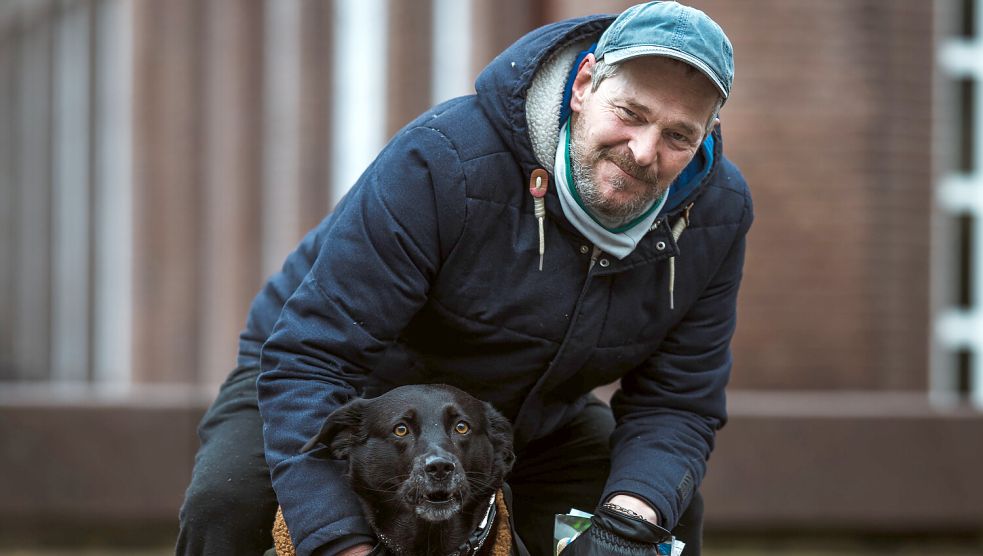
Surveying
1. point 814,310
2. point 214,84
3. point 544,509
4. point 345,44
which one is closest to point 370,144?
point 345,44

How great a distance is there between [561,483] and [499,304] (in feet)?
2.23

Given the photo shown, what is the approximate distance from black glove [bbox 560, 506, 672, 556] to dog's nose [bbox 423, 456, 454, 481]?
437 mm

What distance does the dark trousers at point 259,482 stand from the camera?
319 centimetres

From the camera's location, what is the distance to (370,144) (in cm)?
931

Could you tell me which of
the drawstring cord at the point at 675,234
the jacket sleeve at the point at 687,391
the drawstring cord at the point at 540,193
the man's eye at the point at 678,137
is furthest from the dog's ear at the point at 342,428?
the man's eye at the point at 678,137

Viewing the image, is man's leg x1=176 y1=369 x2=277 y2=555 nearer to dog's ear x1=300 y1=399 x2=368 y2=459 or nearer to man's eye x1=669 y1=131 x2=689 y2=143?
dog's ear x1=300 y1=399 x2=368 y2=459

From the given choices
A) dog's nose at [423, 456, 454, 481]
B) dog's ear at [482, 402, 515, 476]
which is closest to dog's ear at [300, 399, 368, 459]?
dog's nose at [423, 456, 454, 481]

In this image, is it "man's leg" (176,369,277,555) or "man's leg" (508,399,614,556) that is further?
"man's leg" (508,399,614,556)

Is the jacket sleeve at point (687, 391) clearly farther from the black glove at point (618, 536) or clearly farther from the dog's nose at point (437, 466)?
the dog's nose at point (437, 466)

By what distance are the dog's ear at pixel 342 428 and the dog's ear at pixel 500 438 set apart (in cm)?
32

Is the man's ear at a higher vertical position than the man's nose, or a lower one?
higher

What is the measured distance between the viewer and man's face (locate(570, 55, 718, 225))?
3.01m

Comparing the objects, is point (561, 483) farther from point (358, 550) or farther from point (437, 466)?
point (358, 550)

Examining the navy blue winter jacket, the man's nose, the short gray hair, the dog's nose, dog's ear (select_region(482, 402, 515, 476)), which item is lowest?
the dog's nose
